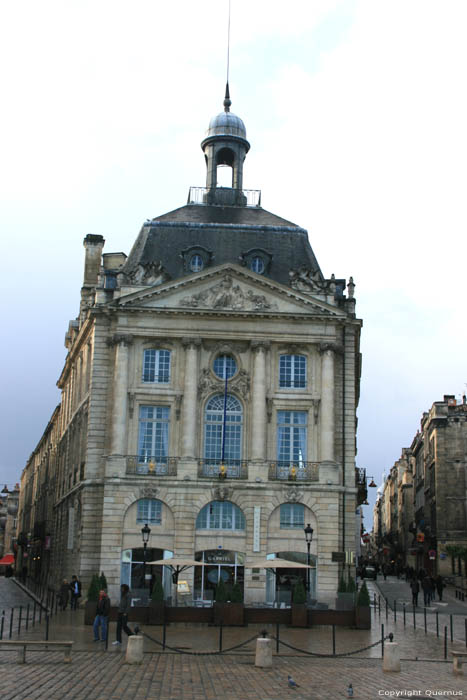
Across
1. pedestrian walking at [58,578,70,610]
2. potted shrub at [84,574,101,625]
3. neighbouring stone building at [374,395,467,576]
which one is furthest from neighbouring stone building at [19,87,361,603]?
neighbouring stone building at [374,395,467,576]

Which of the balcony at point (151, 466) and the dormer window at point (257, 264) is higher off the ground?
the dormer window at point (257, 264)

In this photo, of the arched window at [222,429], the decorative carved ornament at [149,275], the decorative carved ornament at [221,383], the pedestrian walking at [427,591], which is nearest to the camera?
Result: the arched window at [222,429]

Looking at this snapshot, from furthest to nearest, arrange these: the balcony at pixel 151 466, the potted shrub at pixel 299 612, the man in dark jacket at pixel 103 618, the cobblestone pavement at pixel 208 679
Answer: the balcony at pixel 151 466 < the potted shrub at pixel 299 612 < the man in dark jacket at pixel 103 618 < the cobblestone pavement at pixel 208 679

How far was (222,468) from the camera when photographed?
46062mm

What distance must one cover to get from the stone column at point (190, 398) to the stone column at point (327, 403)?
248 inches

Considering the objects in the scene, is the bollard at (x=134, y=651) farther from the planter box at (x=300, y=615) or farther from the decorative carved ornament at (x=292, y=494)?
the decorative carved ornament at (x=292, y=494)

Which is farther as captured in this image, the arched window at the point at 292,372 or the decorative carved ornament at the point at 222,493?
the arched window at the point at 292,372

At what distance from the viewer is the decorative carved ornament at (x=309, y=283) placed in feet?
161

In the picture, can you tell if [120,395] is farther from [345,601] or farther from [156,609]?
[345,601]

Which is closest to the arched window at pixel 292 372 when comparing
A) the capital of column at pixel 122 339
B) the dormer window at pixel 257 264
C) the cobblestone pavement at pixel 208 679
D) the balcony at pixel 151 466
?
the dormer window at pixel 257 264

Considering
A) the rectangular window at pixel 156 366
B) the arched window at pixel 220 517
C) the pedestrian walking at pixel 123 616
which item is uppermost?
the rectangular window at pixel 156 366

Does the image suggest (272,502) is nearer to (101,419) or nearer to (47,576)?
(101,419)

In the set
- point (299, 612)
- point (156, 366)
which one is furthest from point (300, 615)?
point (156, 366)

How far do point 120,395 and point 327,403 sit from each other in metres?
10.2
